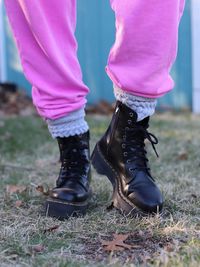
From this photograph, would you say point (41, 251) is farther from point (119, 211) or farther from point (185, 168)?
point (185, 168)

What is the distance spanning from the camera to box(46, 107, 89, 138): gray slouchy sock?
1.37 m

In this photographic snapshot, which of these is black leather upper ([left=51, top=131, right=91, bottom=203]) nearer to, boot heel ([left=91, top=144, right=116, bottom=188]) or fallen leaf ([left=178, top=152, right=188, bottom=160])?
boot heel ([left=91, top=144, right=116, bottom=188])

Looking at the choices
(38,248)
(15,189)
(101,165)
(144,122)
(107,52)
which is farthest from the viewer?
(107,52)

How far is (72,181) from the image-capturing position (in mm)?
1388

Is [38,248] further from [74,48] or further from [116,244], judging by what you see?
[74,48]

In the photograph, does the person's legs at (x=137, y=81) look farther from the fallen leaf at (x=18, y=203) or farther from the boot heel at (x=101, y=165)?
the fallen leaf at (x=18, y=203)

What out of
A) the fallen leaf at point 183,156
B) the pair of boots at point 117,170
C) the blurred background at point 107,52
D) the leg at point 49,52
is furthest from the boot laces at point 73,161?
the blurred background at point 107,52

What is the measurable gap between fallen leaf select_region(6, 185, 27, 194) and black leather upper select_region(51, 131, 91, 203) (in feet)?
0.78

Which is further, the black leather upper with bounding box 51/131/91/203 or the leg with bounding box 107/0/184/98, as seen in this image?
the black leather upper with bounding box 51/131/91/203

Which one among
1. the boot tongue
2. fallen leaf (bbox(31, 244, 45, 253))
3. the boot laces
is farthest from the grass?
the boot tongue

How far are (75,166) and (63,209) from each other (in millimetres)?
121

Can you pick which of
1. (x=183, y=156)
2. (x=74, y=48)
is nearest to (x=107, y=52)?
(x=183, y=156)

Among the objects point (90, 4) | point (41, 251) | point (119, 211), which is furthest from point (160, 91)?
point (90, 4)

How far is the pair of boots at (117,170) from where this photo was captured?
4.27 feet
